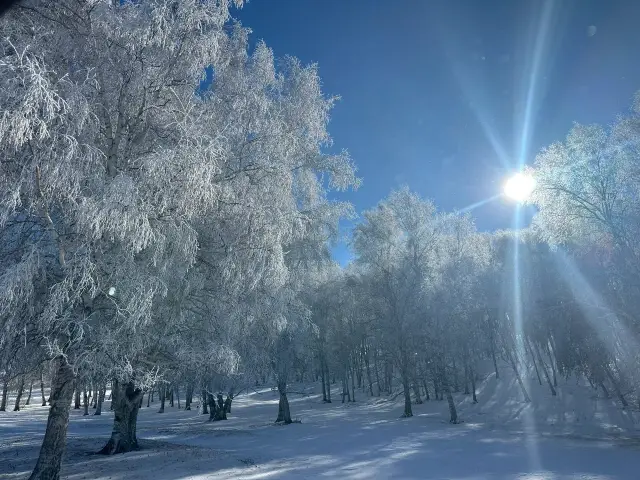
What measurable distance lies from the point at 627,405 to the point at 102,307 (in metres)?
22.8

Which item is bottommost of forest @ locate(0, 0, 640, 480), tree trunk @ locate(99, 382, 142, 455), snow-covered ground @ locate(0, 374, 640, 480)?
snow-covered ground @ locate(0, 374, 640, 480)

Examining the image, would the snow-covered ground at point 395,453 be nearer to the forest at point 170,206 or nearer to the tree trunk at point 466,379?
the forest at point 170,206

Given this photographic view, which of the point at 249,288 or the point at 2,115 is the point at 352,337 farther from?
the point at 2,115

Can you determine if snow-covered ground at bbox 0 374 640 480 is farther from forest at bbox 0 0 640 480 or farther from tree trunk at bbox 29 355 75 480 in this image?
tree trunk at bbox 29 355 75 480

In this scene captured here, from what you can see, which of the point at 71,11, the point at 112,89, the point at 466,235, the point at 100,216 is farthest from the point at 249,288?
the point at 466,235

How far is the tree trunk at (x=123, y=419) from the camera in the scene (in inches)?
449

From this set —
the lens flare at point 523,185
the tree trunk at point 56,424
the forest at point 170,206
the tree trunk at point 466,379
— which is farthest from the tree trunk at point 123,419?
the tree trunk at point 466,379

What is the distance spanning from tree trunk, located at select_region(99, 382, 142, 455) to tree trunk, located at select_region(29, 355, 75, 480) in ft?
14.9

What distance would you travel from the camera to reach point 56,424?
6898mm

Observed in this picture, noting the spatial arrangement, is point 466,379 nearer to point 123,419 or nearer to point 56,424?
point 123,419

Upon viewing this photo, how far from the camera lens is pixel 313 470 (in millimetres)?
9711

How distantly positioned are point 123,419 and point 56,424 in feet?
19.4

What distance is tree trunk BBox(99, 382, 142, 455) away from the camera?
37.4 feet

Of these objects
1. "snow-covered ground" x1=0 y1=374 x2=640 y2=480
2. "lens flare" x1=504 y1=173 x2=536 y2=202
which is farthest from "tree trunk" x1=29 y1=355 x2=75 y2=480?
"lens flare" x1=504 y1=173 x2=536 y2=202
